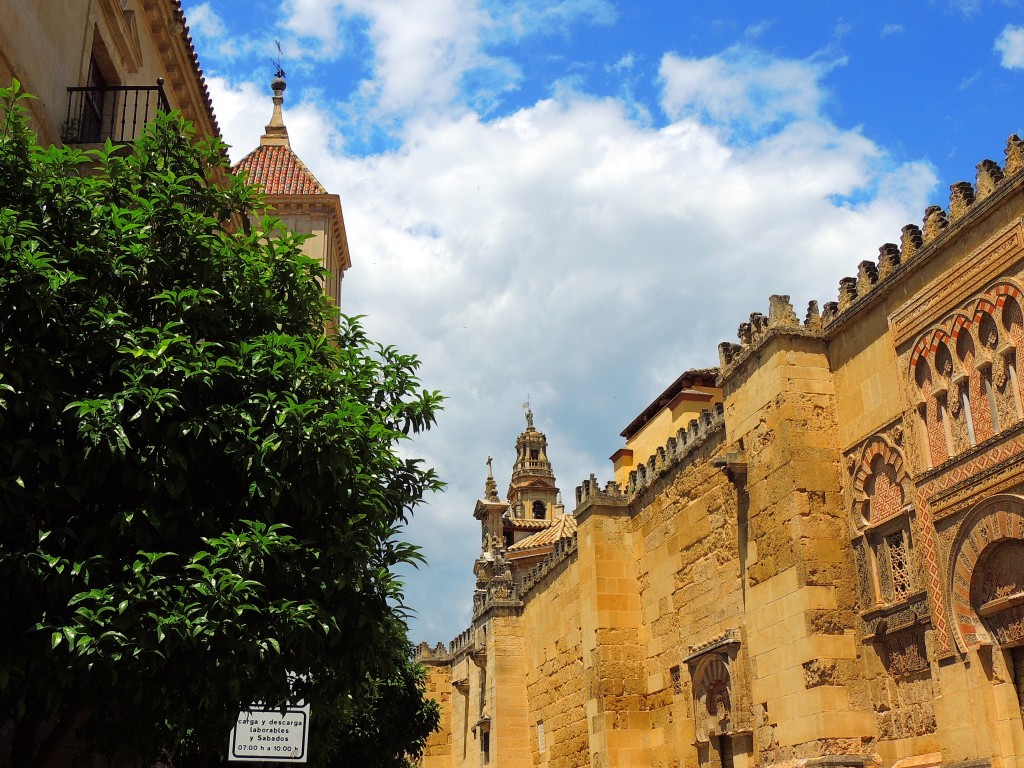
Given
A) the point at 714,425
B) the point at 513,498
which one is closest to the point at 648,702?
the point at 714,425

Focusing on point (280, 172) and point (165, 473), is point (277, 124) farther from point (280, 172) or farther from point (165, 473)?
point (165, 473)

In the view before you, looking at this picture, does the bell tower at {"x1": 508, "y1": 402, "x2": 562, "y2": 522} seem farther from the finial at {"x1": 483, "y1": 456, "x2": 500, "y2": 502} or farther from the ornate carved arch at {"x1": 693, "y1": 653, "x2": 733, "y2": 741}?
the ornate carved arch at {"x1": 693, "y1": 653, "x2": 733, "y2": 741}

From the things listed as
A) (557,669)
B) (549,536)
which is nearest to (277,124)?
(557,669)

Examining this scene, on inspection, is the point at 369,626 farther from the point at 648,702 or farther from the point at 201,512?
the point at 648,702

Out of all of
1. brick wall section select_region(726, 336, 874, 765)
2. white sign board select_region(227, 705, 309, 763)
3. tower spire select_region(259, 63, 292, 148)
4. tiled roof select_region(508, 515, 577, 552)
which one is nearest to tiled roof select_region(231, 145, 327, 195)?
tower spire select_region(259, 63, 292, 148)

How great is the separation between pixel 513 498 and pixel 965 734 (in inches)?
1943

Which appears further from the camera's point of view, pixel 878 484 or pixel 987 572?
pixel 878 484

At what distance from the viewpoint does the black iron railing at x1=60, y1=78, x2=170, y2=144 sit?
11797 mm

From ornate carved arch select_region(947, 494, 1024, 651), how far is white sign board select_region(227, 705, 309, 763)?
300 inches

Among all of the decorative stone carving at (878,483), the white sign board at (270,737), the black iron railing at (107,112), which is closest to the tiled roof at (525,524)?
the decorative stone carving at (878,483)

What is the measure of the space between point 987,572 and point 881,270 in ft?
14.1

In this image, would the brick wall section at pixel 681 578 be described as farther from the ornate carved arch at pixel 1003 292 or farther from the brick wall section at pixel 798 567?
the ornate carved arch at pixel 1003 292

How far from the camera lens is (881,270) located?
47.4ft

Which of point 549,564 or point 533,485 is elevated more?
point 533,485
